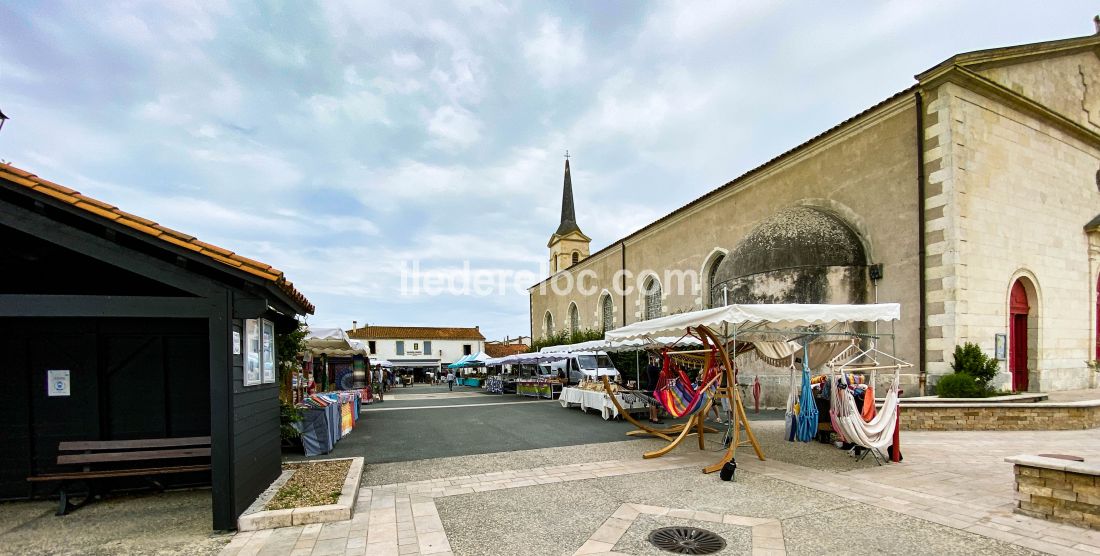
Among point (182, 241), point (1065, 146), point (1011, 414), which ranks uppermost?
point (1065, 146)

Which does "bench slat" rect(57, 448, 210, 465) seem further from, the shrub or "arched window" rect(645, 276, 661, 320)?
"arched window" rect(645, 276, 661, 320)

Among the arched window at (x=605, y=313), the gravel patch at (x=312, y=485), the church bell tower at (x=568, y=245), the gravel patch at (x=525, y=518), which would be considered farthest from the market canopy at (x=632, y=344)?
the church bell tower at (x=568, y=245)

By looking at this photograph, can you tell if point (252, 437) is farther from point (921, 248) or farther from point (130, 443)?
point (921, 248)

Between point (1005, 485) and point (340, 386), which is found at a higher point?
point (1005, 485)

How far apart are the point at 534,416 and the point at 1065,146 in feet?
52.8

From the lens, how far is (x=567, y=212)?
45594mm

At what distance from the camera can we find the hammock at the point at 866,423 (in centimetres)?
716

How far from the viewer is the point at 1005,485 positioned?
5.97 metres

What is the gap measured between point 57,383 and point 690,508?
7.05 meters

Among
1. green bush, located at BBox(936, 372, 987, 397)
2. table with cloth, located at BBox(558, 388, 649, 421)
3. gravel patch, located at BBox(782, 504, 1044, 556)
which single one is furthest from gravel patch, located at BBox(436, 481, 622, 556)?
green bush, located at BBox(936, 372, 987, 397)

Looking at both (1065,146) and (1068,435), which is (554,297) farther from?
(1068,435)

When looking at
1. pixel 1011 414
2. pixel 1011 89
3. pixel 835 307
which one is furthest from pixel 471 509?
pixel 1011 89

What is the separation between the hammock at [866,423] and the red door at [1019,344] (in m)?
8.90

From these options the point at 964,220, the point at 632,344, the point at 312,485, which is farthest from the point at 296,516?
the point at 964,220
